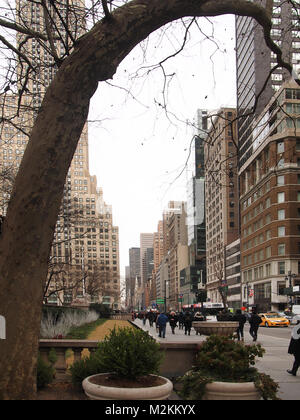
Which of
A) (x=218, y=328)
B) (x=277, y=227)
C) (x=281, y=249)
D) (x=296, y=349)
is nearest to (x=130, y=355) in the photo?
(x=218, y=328)

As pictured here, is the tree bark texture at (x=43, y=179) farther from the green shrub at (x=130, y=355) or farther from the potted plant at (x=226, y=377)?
the potted plant at (x=226, y=377)

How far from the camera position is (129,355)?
19.8 feet

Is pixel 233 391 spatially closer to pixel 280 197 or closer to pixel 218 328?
pixel 218 328

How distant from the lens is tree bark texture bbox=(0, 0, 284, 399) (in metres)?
4.98

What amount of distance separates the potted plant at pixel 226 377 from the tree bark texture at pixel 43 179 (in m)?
2.44

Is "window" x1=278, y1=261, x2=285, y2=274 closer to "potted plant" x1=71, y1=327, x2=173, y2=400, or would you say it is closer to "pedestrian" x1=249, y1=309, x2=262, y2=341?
"pedestrian" x1=249, y1=309, x2=262, y2=341

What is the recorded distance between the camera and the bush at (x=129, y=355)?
19.7ft

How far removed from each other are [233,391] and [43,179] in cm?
398

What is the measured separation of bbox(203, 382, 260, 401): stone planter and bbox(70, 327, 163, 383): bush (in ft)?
2.94

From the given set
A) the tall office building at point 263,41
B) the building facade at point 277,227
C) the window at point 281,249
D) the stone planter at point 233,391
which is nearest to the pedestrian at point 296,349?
the tall office building at point 263,41

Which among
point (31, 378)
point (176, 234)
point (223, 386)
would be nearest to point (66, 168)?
point (31, 378)

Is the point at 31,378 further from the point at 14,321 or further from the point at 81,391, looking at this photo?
the point at 81,391

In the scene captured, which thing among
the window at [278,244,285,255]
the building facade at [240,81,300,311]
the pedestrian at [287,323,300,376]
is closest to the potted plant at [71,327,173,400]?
the pedestrian at [287,323,300,376]
